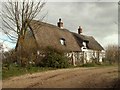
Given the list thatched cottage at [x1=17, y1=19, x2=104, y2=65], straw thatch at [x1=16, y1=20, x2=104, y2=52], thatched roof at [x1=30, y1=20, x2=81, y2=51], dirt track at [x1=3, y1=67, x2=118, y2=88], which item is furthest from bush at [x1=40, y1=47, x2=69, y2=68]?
dirt track at [x1=3, y1=67, x2=118, y2=88]

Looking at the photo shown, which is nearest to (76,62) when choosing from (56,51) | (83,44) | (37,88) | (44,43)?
(44,43)

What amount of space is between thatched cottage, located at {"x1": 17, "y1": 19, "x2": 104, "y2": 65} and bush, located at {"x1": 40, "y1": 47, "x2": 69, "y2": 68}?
3.10 feet

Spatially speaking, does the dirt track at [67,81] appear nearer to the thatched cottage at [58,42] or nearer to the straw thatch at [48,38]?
the thatched cottage at [58,42]

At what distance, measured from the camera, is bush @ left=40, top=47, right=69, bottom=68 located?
28562 mm

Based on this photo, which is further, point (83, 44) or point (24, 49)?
point (83, 44)

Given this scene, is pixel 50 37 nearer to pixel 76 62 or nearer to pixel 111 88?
pixel 76 62

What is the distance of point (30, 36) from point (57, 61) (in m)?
8.52

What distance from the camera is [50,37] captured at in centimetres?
4134

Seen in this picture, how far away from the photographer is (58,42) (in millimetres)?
42375

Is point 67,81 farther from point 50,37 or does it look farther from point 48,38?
point 50,37

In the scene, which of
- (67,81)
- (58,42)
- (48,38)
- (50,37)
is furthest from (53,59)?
(58,42)

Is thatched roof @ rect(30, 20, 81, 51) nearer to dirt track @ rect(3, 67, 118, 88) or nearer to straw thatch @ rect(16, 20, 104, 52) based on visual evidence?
straw thatch @ rect(16, 20, 104, 52)

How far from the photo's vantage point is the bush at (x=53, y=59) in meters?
28.6

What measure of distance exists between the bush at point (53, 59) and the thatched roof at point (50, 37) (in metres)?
3.17
